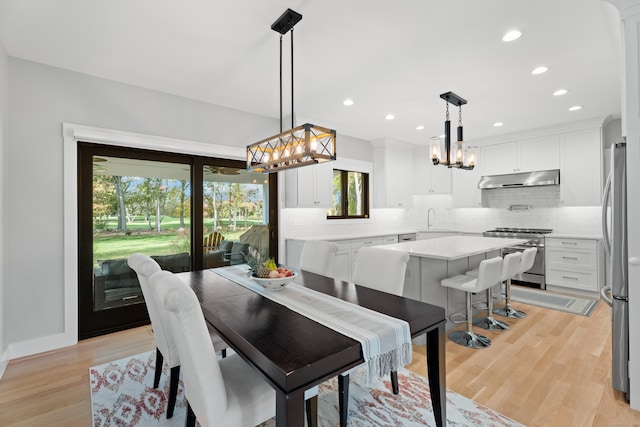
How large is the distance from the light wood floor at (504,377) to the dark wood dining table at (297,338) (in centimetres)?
86

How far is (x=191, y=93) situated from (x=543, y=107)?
14.9 feet

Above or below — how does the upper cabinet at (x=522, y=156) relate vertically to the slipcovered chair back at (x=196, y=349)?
above

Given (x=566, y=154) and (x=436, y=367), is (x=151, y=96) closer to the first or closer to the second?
(x=436, y=367)

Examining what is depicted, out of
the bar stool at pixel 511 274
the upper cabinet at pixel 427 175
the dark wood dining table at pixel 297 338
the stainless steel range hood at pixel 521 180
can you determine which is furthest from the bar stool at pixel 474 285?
the upper cabinet at pixel 427 175

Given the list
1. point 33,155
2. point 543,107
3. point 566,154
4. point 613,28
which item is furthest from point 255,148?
point 566,154

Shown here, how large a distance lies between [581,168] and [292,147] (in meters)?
5.00

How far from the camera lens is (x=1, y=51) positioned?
2518 mm

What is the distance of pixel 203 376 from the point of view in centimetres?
118

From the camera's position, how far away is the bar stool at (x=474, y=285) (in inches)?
105

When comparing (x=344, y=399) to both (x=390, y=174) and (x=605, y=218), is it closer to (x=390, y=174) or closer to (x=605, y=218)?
(x=605, y=218)

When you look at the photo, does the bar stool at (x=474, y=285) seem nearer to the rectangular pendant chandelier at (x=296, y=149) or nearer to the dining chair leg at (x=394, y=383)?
the dining chair leg at (x=394, y=383)

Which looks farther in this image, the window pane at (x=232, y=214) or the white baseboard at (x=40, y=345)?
the window pane at (x=232, y=214)

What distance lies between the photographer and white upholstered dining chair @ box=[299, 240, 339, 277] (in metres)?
2.84

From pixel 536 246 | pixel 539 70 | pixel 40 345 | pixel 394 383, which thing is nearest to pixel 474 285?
pixel 394 383
